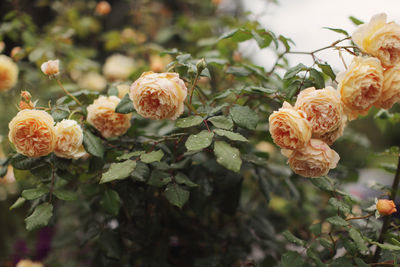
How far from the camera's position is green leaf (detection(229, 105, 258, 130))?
0.70 meters

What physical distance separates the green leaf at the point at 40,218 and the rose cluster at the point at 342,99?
1.77 ft

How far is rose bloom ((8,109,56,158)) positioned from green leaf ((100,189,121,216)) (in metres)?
0.19

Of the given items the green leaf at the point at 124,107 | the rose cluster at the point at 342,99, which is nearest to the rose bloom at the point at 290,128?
the rose cluster at the point at 342,99

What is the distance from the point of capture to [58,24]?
1756 millimetres

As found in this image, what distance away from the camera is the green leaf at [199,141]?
59cm

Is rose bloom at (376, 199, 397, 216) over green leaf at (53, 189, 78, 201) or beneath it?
over

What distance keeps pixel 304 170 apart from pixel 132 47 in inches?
57.2

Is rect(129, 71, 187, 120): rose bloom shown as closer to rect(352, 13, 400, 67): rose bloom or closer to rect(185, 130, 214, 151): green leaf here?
rect(185, 130, 214, 151): green leaf

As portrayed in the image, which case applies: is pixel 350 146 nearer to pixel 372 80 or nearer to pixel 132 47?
pixel 372 80

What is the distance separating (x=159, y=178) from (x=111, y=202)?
0.46 feet

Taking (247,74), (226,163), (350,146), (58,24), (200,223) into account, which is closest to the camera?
(226,163)

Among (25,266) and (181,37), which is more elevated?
(181,37)

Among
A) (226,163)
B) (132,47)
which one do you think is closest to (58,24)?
(132,47)

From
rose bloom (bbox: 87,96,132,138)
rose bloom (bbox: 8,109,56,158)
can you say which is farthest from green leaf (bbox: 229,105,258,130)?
rose bloom (bbox: 8,109,56,158)
